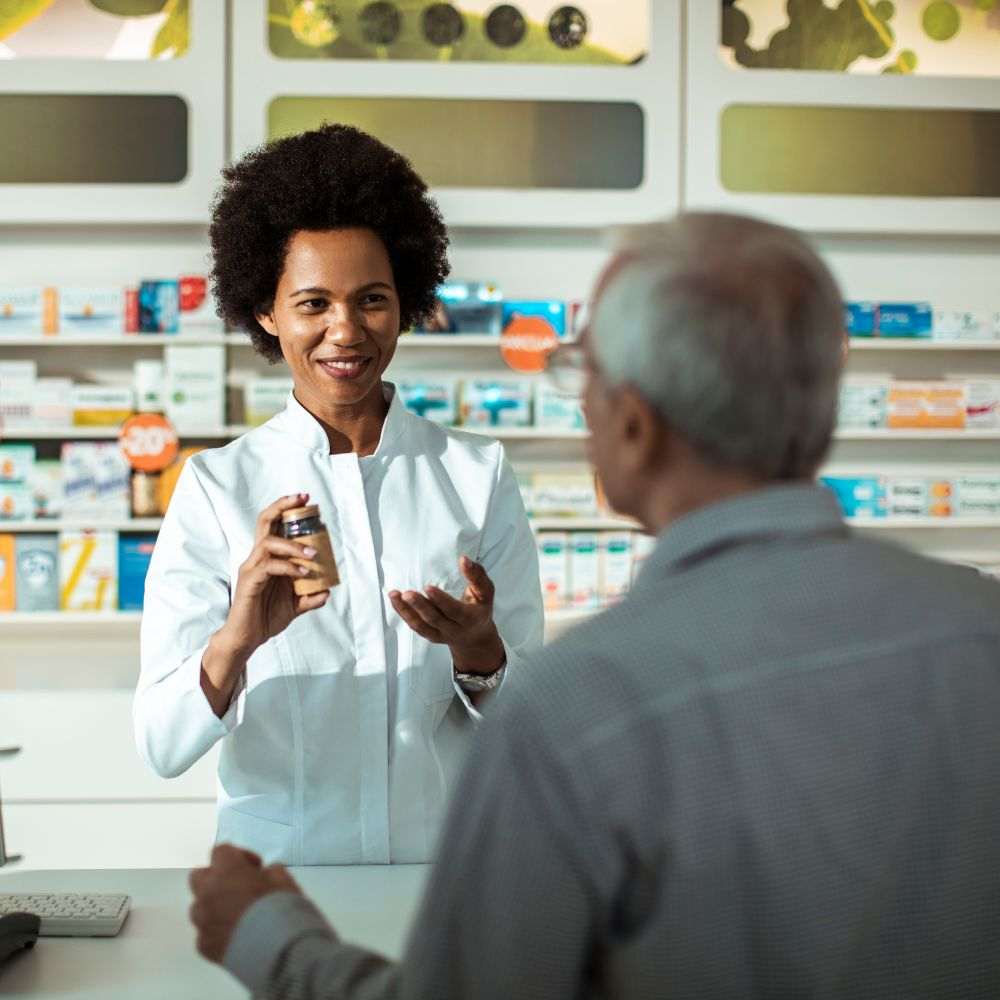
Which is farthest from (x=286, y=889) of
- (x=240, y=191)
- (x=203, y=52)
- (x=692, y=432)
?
(x=203, y=52)

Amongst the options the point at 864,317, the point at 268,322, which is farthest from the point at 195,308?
the point at 864,317

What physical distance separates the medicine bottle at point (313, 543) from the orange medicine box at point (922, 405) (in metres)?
2.71

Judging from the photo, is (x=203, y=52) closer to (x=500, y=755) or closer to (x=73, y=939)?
(x=73, y=939)

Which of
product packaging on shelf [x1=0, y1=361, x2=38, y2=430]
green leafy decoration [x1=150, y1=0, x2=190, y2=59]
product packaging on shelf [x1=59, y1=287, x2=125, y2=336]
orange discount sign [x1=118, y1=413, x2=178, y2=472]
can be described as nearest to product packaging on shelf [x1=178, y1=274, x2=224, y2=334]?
product packaging on shelf [x1=59, y1=287, x2=125, y2=336]

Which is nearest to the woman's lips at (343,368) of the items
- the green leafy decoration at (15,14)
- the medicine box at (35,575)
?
the medicine box at (35,575)

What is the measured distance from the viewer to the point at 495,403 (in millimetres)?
3586

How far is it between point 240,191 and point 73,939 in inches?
45.3

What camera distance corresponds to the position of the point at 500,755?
66cm

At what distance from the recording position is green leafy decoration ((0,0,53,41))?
3535 mm

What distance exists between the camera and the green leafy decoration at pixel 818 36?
3605 millimetres

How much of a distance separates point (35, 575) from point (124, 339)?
2.51ft

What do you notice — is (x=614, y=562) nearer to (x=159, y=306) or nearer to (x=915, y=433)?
(x=915, y=433)

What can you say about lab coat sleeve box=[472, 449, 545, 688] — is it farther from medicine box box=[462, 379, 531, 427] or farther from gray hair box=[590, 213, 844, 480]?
medicine box box=[462, 379, 531, 427]

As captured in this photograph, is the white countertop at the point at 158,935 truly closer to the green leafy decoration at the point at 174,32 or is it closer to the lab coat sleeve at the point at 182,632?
the lab coat sleeve at the point at 182,632
